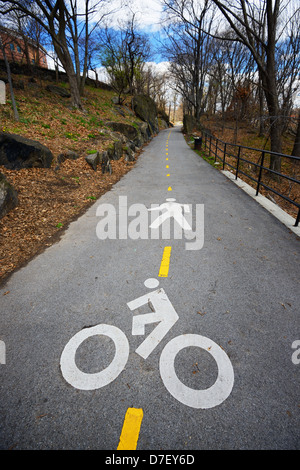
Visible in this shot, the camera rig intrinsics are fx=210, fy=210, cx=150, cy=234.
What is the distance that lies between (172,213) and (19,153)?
18.5ft

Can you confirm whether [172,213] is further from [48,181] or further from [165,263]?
[48,181]

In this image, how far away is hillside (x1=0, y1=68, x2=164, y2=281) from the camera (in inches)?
173

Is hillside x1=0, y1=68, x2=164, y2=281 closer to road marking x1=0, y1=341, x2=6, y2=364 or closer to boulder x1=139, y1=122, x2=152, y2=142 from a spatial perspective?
road marking x1=0, y1=341, x2=6, y2=364

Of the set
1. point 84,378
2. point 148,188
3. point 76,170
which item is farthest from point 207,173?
point 84,378

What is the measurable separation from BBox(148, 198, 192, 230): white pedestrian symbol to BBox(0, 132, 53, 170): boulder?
4.71 metres

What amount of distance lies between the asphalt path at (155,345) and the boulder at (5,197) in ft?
5.76

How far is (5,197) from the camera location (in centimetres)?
493

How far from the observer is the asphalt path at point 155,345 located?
1.65 metres

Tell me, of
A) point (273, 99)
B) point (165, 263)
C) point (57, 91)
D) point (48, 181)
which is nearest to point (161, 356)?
point (165, 263)

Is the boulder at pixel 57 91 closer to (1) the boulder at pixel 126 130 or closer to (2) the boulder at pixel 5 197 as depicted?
(1) the boulder at pixel 126 130

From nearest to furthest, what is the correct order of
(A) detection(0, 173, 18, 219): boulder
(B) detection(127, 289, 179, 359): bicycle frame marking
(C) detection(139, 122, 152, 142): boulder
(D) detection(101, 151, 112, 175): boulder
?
(B) detection(127, 289, 179, 359): bicycle frame marking
(A) detection(0, 173, 18, 219): boulder
(D) detection(101, 151, 112, 175): boulder
(C) detection(139, 122, 152, 142): boulder

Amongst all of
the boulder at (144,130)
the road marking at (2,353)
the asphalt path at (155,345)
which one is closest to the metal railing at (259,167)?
the asphalt path at (155,345)

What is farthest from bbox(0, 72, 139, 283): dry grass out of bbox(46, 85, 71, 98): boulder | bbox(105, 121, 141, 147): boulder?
bbox(46, 85, 71, 98): boulder
